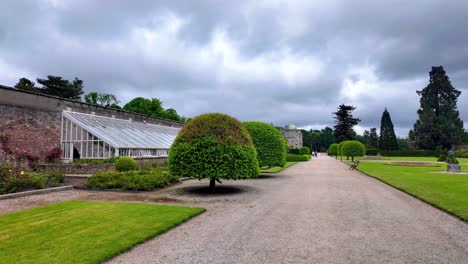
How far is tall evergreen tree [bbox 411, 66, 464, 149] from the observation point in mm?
65438

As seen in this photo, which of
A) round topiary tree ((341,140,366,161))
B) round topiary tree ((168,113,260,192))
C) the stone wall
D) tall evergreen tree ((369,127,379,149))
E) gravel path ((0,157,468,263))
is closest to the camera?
gravel path ((0,157,468,263))

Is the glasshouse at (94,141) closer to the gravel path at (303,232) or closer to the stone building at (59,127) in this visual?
the stone building at (59,127)

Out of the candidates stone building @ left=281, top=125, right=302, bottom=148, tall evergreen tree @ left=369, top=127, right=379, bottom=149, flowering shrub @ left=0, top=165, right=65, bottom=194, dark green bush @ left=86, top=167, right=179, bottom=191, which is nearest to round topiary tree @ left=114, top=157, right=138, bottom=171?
dark green bush @ left=86, top=167, right=179, bottom=191

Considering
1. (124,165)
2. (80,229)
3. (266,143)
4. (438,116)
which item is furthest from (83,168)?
(438,116)

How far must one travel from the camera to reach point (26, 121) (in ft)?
60.2

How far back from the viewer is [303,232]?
618 centimetres

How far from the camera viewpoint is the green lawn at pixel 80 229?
4.65 metres

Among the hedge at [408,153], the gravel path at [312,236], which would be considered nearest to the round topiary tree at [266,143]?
the gravel path at [312,236]

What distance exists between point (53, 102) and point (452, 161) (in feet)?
95.8

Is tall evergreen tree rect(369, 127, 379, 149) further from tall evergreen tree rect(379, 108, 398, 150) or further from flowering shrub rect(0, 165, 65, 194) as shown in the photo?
flowering shrub rect(0, 165, 65, 194)

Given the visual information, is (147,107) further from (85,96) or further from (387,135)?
(387,135)

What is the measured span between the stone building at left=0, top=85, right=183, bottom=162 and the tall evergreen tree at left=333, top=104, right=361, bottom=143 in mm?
56194

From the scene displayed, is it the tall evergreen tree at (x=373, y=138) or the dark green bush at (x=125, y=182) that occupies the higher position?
the tall evergreen tree at (x=373, y=138)

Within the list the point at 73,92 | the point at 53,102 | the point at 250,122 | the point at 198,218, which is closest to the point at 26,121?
the point at 53,102
